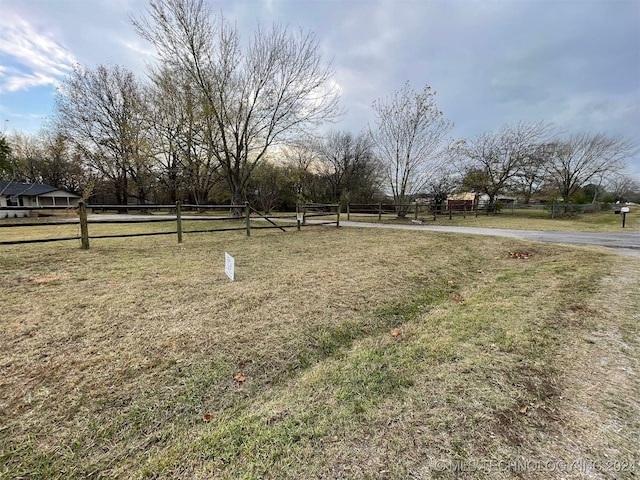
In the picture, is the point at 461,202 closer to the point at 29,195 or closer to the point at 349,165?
the point at 349,165

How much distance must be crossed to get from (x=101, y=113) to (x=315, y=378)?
30.3 m

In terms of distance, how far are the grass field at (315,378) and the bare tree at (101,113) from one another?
2259cm

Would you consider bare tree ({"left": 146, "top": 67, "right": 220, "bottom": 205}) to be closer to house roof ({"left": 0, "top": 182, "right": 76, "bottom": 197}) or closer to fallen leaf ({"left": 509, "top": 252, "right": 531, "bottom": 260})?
fallen leaf ({"left": 509, "top": 252, "right": 531, "bottom": 260})

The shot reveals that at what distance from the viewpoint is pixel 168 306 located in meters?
2.95

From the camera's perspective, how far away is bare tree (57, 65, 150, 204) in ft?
69.9

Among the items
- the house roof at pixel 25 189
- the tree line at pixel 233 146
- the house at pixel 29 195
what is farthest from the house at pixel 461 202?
the house roof at pixel 25 189

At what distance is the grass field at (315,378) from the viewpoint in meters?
1.30

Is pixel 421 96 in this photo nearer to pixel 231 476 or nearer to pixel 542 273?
pixel 542 273

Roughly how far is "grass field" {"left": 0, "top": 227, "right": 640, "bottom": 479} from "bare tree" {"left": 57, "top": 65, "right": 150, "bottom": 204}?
74.1 ft

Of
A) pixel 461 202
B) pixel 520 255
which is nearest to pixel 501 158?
pixel 461 202

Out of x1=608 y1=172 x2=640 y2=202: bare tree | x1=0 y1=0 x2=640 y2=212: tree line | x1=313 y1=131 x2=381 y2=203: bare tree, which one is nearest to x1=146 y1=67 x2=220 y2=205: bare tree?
x1=0 y1=0 x2=640 y2=212: tree line

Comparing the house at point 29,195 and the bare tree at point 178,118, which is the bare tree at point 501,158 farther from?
the house at point 29,195

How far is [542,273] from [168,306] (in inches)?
220

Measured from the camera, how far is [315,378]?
1935 mm
